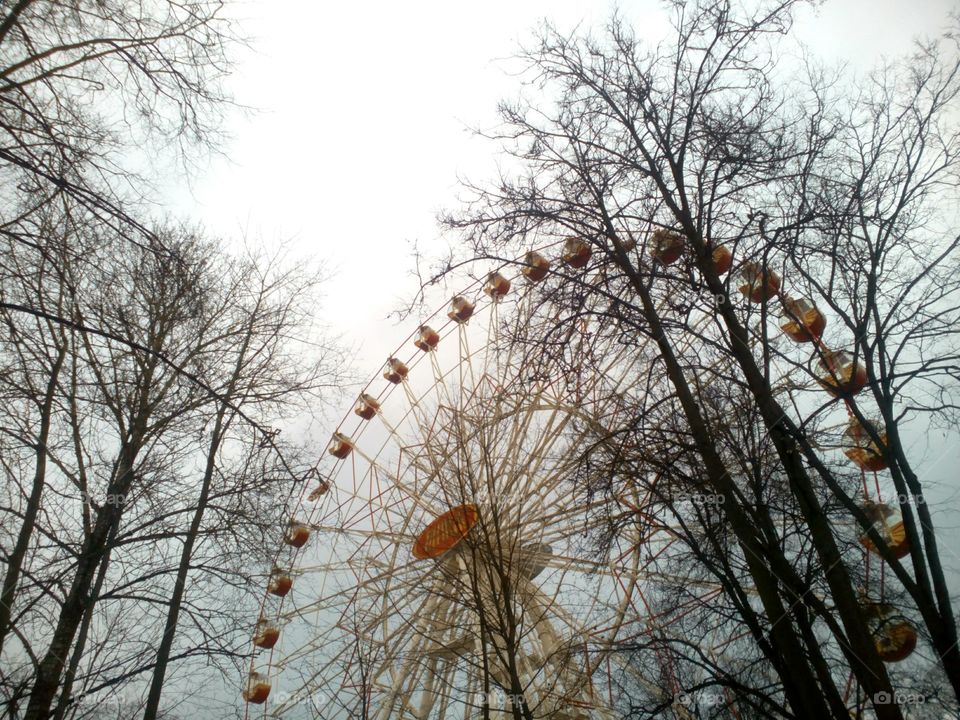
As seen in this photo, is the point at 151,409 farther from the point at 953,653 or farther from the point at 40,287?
the point at 953,653

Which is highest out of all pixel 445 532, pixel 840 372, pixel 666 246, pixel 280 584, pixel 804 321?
pixel 666 246

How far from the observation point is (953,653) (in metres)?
3.77

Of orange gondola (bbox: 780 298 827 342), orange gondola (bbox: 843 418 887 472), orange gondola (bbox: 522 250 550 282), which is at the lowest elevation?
orange gondola (bbox: 843 418 887 472)

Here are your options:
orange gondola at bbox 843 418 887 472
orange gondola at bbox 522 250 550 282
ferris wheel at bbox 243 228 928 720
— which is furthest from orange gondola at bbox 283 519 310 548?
orange gondola at bbox 843 418 887 472

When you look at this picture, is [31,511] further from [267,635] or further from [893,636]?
[893,636]

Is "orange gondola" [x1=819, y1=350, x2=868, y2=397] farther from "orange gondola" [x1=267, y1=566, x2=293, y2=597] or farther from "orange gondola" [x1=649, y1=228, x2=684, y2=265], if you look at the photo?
"orange gondola" [x1=267, y1=566, x2=293, y2=597]

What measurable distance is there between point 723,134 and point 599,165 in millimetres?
1012

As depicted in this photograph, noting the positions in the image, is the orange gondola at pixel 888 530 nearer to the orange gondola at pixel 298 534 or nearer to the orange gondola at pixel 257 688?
the orange gondola at pixel 298 534

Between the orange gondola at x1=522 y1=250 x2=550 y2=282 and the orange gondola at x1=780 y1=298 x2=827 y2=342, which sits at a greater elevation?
the orange gondola at x1=522 y1=250 x2=550 y2=282

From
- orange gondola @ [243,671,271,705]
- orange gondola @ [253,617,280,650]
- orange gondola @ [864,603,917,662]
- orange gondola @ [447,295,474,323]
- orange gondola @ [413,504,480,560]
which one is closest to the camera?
orange gondola @ [864,603,917,662]

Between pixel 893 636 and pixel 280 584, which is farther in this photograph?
pixel 280 584

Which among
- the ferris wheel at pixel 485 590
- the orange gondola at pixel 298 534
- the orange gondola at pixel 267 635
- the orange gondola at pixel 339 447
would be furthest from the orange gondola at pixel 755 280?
the orange gondola at pixel 267 635

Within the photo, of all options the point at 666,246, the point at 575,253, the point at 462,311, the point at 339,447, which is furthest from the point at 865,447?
the point at 339,447

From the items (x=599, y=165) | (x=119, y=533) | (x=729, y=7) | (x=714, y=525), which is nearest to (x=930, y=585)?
(x=714, y=525)
